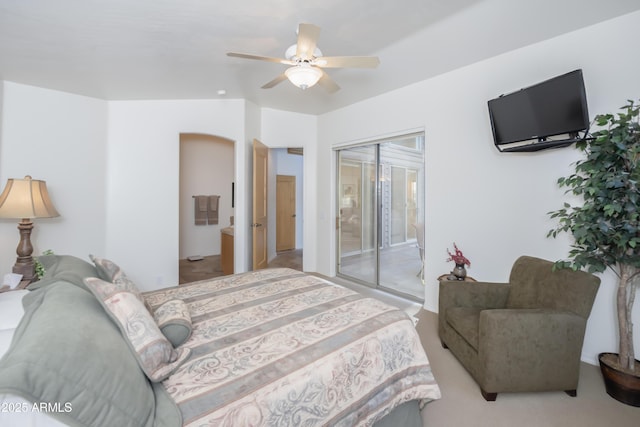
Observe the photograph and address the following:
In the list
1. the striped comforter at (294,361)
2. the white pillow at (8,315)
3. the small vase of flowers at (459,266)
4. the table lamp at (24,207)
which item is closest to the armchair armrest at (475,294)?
the small vase of flowers at (459,266)

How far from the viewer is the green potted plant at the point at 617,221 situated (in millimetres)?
1724

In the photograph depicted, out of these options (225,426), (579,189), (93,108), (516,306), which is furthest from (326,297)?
(93,108)

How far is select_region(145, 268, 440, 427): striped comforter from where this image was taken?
100 centimetres

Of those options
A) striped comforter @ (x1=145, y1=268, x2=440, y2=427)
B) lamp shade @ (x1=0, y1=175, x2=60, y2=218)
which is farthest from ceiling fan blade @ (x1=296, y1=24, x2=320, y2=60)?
lamp shade @ (x1=0, y1=175, x2=60, y2=218)

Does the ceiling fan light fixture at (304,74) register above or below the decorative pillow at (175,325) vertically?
above

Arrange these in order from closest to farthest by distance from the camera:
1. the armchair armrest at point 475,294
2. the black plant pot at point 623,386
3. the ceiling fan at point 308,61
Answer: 1. the black plant pot at point 623,386
2. the ceiling fan at point 308,61
3. the armchair armrest at point 475,294

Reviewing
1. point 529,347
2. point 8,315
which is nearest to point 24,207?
point 8,315

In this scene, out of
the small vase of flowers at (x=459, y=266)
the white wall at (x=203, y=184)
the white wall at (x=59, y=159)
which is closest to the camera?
the small vase of flowers at (x=459, y=266)

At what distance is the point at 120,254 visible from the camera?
12.2ft

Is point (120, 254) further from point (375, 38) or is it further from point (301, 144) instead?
point (375, 38)

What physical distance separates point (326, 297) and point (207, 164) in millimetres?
5243

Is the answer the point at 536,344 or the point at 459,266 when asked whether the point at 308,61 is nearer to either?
the point at 459,266

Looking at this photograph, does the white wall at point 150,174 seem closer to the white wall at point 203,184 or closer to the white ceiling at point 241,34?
the white ceiling at point 241,34

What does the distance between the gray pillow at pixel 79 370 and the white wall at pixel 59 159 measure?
3159mm
